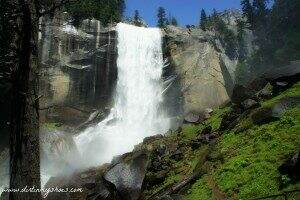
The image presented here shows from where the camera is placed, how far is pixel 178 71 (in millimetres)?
38656

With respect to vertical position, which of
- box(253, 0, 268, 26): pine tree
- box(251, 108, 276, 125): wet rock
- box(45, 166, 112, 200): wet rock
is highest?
box(253, 0, 268, 26): pine tree

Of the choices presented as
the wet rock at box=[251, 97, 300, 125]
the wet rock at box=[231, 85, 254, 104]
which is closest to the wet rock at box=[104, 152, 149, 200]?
the wet rock at box=[251, 97, 300, 125]

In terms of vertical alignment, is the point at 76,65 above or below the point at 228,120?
above

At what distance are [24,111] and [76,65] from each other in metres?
32.4

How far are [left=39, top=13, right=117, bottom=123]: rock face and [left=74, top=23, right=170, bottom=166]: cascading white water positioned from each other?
128 centimetres

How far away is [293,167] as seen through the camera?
9469 millimetres

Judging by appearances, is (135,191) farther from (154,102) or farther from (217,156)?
(154,102)

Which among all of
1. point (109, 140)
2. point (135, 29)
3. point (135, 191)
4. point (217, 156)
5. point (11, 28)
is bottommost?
point (109, 140)

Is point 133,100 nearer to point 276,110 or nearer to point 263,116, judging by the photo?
point 263,116

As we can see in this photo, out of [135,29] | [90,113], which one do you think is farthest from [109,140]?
[135,29]

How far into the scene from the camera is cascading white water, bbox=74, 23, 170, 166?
34719 millimetres

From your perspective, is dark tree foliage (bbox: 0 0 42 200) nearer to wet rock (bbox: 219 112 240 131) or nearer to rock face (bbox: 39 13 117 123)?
wet rock (bbox: 219 112 240 131)

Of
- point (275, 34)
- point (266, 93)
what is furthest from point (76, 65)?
point (275, 34)

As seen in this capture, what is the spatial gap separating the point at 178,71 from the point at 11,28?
31.9 meters
